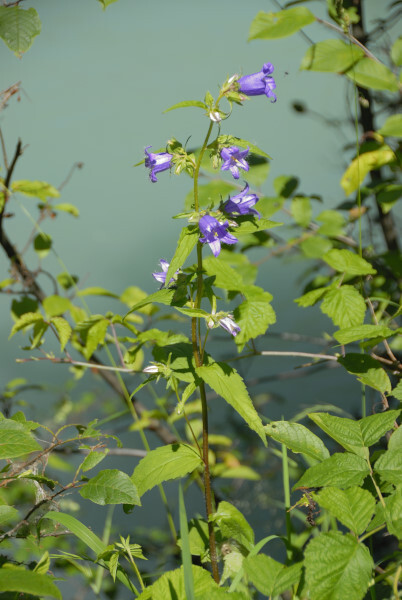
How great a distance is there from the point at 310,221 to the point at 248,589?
0.92m

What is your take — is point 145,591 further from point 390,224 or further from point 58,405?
point 390,224

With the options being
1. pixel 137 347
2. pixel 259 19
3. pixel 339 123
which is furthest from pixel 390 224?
pixel 137 347

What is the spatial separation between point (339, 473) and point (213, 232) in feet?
1.19

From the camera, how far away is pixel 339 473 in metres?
0.67

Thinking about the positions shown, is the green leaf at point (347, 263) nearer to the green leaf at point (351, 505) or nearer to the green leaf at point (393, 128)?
the green leaf at point (393, 128)

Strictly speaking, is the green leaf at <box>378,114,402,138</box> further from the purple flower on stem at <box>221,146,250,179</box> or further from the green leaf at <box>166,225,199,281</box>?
the green leaf at <box>166,225,199,281</box>

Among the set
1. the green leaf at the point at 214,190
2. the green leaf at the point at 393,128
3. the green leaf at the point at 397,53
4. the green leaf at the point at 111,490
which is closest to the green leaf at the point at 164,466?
the green leaf at the point at 111,490

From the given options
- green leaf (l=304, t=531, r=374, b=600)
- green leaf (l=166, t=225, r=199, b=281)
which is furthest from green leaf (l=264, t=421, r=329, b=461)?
green leaf (l=166, t=225, r=199, b=281)

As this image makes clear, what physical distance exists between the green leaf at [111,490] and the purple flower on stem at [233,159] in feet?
1.52

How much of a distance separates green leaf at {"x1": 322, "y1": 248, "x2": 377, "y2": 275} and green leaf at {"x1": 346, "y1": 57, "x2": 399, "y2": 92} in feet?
1.24

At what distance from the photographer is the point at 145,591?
694 mm

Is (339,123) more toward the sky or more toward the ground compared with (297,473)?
more toward the sky

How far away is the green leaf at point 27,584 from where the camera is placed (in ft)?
1.54

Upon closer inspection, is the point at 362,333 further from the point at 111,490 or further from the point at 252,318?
the point at 111,490
